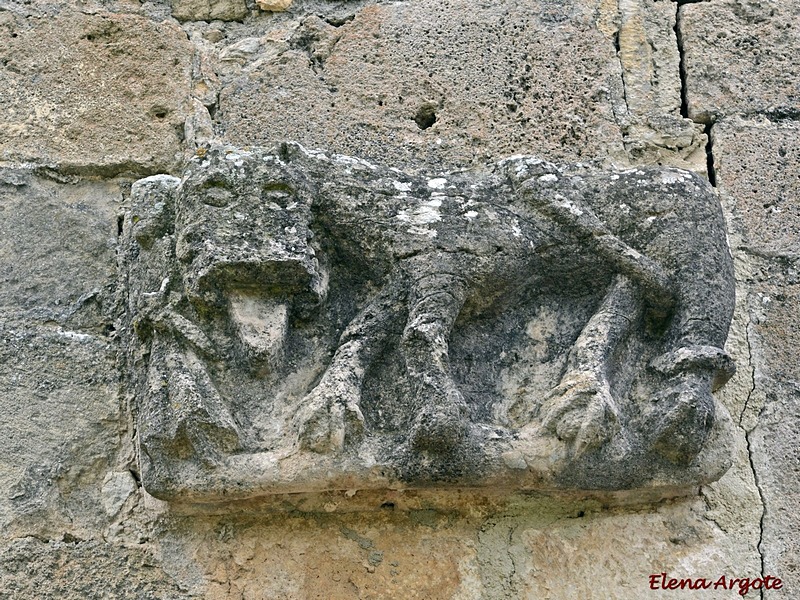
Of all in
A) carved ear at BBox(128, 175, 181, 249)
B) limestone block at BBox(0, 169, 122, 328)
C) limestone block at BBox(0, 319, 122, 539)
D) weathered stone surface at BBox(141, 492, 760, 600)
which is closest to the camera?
weathered stone surface at BBox(141, 492, 760, 600)

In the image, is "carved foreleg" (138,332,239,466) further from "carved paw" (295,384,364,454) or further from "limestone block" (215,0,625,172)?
"limestone block" (215,0,625,172)

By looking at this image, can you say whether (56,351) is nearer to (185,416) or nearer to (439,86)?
(185,416)

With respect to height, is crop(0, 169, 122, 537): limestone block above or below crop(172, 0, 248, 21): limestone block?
below

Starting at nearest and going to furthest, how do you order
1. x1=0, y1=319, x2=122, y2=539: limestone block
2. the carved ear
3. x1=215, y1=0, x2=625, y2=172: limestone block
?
x1=0, y1=319, x2=122, y2=539: limestone block
the carved ear
x1=215, y1=0, x2=625, y2=172: limestone block

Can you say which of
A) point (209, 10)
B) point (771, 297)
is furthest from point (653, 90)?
point (209, 10)

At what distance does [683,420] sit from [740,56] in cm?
133

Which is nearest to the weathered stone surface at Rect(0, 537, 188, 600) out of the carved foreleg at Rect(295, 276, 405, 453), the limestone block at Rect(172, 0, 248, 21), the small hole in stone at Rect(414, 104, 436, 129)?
the carved foreleg at Rect(295, 276, 405, 453)

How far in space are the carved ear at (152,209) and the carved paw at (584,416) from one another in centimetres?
103

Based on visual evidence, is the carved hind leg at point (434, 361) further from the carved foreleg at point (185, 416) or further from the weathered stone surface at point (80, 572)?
the weathered stone surface at point (80, 572)

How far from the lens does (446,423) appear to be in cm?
245

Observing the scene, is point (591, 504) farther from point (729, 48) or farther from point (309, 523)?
point (729, 48)

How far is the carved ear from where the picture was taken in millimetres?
2854

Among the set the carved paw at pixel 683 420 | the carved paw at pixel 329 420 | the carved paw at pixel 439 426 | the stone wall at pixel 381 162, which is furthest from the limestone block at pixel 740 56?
the carved paw at pixel 329 420

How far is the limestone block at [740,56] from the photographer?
3.30 metres
